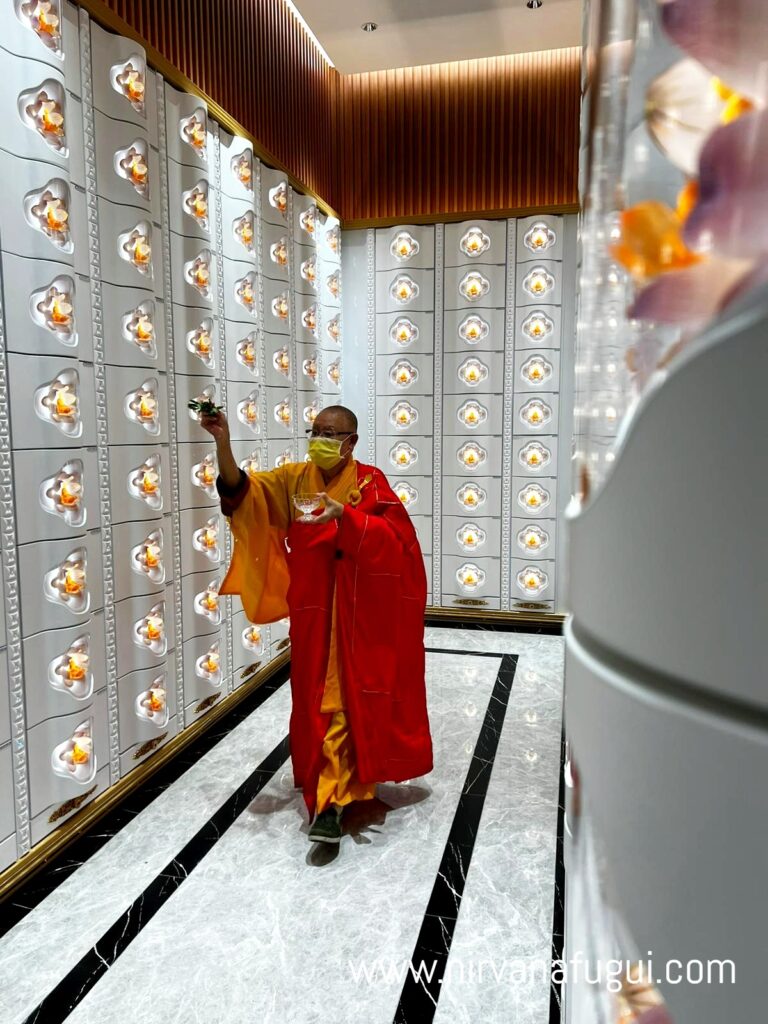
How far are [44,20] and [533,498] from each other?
4.07 m

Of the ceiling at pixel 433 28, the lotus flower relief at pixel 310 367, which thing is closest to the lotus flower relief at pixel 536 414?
the lotus flower relief at pixel 310 367

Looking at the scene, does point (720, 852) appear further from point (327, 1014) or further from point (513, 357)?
point (513, 357)

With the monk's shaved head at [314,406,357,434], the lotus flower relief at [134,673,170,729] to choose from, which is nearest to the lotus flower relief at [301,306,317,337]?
the monk's shaved head at [314,406,357,434]

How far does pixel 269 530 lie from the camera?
2.77 meters

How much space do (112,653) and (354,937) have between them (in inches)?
54.7

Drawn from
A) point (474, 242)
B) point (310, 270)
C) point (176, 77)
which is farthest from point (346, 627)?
point (474, 242)

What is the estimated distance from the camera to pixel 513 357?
521 centimetres

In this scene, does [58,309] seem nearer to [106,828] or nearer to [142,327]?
[142,327]

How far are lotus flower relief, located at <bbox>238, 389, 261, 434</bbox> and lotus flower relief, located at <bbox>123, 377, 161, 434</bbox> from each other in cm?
83

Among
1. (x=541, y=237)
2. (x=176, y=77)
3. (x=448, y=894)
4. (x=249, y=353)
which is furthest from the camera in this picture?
(x=541, y=237)

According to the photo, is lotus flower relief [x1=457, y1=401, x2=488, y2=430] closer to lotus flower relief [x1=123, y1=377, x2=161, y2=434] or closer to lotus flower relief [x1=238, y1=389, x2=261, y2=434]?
lotus flower relief [x1=238, y1=389, x2=261, y2=434]

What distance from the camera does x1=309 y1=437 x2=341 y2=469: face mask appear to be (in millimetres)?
2547

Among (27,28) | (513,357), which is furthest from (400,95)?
(27,28)

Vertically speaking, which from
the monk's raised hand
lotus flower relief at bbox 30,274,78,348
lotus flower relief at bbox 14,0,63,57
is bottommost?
the monk's raised hand
